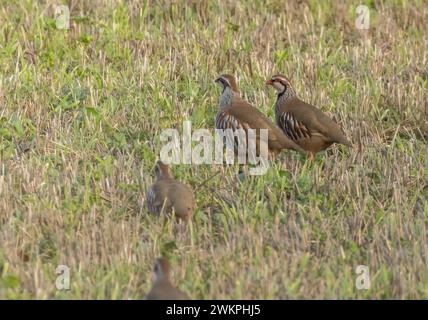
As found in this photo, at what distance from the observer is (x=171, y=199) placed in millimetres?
7254

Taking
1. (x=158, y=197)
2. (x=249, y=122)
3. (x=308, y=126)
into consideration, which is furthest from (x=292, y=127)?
(x=158, y=197)

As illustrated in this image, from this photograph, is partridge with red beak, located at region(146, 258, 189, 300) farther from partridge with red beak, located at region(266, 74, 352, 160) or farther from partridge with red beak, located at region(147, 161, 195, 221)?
partridge with red beak, located at region(266, 74, 352, 160)

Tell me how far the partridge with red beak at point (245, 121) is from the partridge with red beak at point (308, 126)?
135 mm

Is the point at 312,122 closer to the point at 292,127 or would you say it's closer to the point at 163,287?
the point at 292,127

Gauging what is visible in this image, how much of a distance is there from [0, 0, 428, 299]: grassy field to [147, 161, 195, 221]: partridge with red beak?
0.11 metres

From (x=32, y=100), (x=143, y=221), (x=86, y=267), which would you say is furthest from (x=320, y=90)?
(x=86, y=267)

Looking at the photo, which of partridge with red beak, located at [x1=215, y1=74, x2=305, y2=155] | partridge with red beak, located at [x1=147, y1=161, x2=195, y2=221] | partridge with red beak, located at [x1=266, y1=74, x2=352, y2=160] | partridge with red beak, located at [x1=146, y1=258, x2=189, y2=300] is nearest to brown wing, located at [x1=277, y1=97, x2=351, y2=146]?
partridge with red beak, located at [x1=266, y1=74, x2=352, y2=160]

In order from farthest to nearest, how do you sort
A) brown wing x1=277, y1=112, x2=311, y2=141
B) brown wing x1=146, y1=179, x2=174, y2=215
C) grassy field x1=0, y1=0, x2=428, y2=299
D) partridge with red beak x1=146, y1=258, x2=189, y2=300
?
brown wing x1=277, y1=112, x2=311, y2=141
brown wing x1=146, y1=179, x2=174, y2=215
grassy field x1=0, y1=0, x2=428, y2=299
partridge with red beak x1=146, y1=258, x2=189, y2=300

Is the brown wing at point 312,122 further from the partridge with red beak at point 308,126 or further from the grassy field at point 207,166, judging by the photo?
the grassy field at point 207,166

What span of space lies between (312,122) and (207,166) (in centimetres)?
95

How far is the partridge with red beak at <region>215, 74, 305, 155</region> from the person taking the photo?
28.3 ft

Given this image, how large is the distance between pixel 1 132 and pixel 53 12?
10.6 feet

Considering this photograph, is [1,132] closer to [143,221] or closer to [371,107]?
[143,221]

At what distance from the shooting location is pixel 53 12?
11.9m
